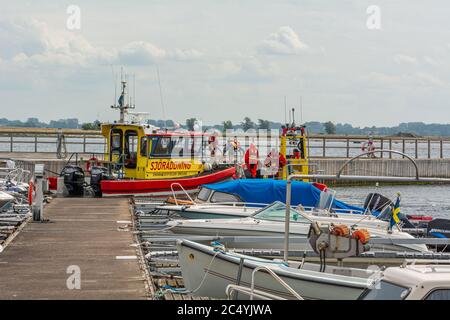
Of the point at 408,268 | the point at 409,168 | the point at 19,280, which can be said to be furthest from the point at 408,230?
the point at 409,168

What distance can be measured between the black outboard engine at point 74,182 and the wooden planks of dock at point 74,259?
395cm

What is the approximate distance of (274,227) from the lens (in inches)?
725

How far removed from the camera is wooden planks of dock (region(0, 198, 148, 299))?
13.1 metres

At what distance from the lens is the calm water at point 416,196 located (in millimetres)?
34997

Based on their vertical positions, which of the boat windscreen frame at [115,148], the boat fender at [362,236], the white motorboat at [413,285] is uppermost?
the boat windscreen frame at [115,148]

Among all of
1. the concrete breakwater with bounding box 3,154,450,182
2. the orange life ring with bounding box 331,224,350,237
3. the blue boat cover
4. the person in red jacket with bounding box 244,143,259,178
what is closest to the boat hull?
the person in red jacket with bounding box 244,143,259,178

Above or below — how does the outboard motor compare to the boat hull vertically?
below

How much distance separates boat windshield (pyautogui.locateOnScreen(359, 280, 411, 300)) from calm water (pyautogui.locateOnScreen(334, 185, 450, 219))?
24747 millimetres

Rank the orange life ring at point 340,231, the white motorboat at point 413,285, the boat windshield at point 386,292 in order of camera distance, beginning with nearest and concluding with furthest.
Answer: the white motorboat at point 413,285 < the boat windshield at point 386,292 < the orange life ring at point 340,231

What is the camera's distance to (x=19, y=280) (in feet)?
45.4

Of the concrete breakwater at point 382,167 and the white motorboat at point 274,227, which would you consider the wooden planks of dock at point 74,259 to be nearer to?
the white motorboat at point 274,227

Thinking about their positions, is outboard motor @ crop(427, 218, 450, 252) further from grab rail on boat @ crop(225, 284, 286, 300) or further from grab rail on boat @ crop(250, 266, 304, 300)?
grab rail on boat @ crop(225, 284, 286, 300)

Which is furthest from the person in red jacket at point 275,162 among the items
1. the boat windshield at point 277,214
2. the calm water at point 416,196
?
the boat windshield at point 277,214
